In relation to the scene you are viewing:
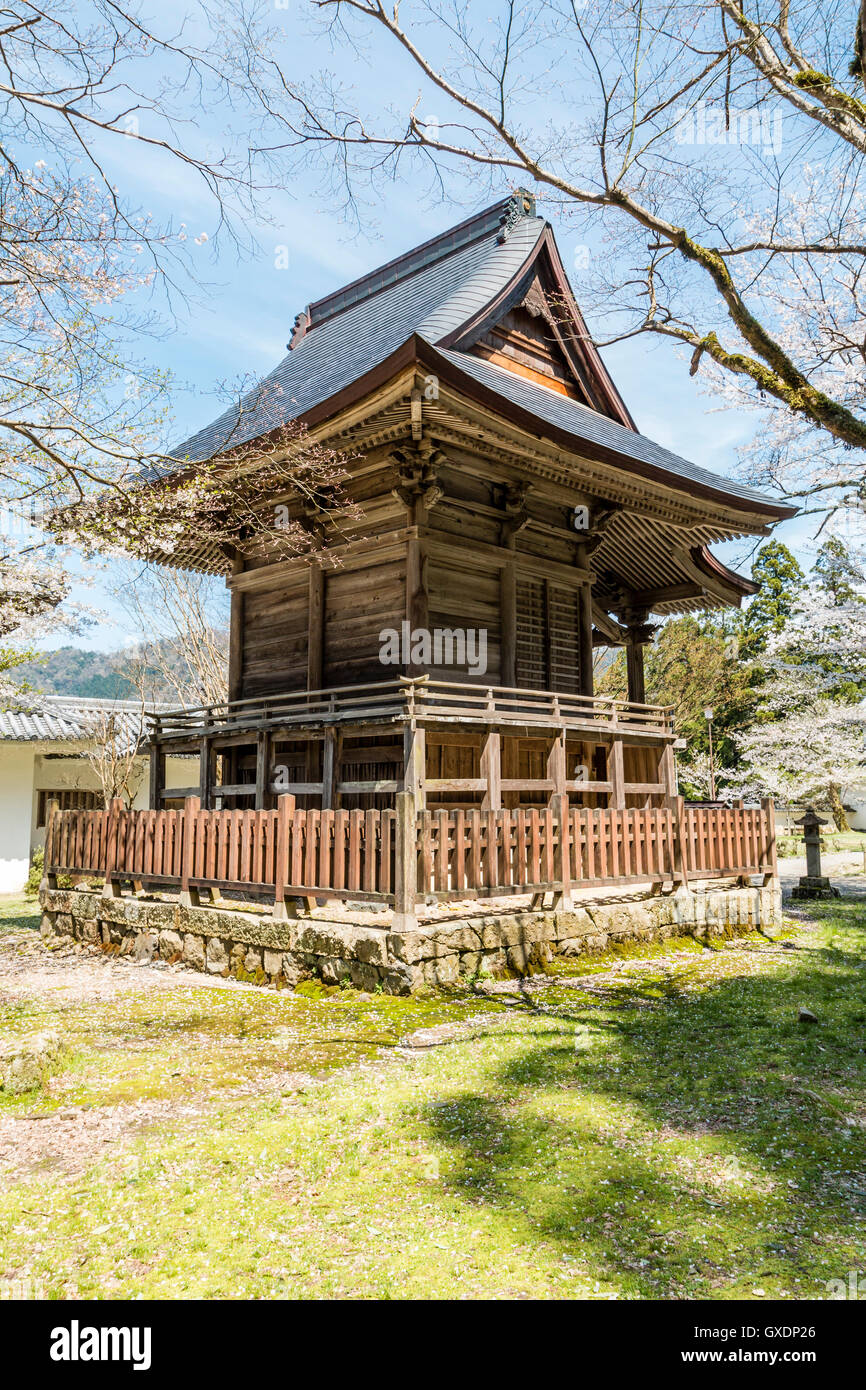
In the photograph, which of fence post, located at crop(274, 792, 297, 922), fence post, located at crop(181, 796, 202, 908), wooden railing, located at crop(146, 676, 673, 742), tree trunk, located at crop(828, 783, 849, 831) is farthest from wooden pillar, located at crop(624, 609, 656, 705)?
tree trunk, located at crop(828, 783, 849, 831)

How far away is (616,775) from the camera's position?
41.4 feet

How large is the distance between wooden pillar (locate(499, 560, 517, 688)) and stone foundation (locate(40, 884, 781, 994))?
380 centimetres

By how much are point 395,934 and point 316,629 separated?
6581 millimetres

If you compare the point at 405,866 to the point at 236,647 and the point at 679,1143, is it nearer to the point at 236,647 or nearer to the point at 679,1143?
the point at 679,1143

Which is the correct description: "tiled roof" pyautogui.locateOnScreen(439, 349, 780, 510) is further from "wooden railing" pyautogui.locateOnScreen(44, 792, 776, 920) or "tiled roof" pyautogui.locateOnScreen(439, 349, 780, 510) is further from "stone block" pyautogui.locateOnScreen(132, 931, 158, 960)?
"stone block" pyautogui.locateOnScreen(132, 931, 158, 960)

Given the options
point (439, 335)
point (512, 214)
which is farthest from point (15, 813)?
point (512, 214)

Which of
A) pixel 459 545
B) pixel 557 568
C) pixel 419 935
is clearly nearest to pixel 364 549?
pixel 459 545

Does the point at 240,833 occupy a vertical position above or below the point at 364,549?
below


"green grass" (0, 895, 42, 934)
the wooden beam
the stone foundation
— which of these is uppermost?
the wooden beam

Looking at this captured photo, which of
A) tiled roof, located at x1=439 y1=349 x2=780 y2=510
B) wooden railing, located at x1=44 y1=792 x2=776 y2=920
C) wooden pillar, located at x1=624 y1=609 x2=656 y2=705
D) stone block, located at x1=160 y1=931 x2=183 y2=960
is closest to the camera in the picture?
wooden railing, located at x1=44 y1=792 x2=776 y2=920

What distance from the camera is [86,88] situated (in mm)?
5957

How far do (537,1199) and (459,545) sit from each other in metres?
9.55

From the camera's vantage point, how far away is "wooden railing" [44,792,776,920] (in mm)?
7660

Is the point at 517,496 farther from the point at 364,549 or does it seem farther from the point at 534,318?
the point at 534,318
